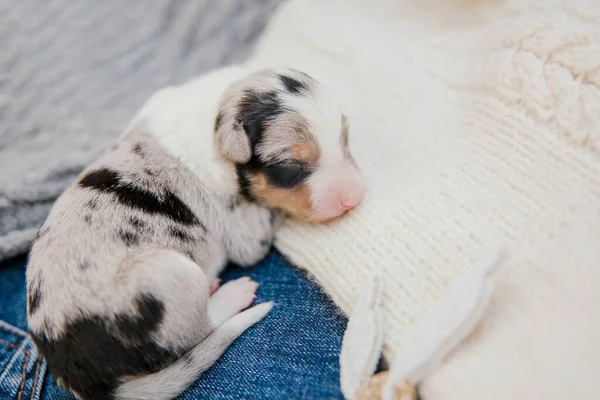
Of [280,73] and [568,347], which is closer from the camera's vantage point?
[568,347]

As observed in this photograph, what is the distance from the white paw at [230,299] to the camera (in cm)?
208

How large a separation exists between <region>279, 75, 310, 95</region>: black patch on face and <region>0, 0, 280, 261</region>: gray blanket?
52.5 inches

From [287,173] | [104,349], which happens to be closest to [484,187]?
[287,173]

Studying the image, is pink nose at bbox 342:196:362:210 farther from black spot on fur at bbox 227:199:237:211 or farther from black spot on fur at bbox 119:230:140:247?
black spot on fur at bbox 119:230:140:247

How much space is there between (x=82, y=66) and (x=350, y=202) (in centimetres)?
213

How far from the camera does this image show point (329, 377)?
172cm

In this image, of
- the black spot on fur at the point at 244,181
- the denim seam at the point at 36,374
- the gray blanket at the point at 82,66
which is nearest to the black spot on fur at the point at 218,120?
the black spot on fur at the point at 244,181

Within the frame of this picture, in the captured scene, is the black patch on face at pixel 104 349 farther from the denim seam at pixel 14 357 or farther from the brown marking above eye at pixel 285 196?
the brown marking above eye at pixel 285 196

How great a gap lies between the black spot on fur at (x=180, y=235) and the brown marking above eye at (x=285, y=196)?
13.1 inches

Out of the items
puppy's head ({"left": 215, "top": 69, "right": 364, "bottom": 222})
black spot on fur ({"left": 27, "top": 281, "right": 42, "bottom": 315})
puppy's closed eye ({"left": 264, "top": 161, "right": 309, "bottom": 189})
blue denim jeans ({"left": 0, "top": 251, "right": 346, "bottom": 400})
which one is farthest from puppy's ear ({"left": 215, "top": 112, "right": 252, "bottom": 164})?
black spot on fur ({"left": 27, "top": 281, "right": 42, "bottom": 315})

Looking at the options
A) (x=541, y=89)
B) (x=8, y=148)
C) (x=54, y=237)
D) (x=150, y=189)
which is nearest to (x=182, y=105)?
(x=150, y=189)

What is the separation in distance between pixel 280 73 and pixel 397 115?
555 mm

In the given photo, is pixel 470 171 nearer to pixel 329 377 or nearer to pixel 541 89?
pixel 541 89

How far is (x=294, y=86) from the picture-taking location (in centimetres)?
207
